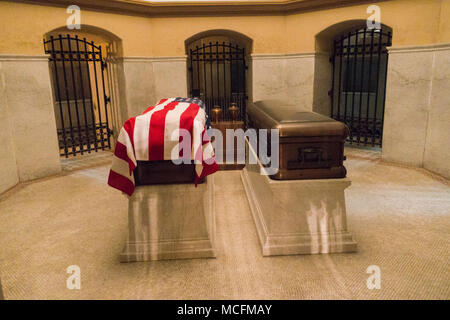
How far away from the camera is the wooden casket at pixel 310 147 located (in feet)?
10.6

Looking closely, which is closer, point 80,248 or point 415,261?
point 415,261

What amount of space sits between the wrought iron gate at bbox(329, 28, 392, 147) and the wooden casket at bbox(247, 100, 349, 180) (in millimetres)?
3606

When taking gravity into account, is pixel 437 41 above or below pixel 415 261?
above

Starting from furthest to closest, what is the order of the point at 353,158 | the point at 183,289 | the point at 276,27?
the point at 276,27
the point at 353,158
the point at 183,289

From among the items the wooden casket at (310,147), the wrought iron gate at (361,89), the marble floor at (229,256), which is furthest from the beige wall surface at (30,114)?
the wrought iron gate at (361,89)

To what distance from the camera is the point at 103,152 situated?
8195mm

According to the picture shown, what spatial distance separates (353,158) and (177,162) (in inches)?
192

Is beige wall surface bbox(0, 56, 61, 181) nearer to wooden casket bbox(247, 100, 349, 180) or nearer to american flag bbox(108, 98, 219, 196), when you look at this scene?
american flag bbox(108, 98, 219, 196)

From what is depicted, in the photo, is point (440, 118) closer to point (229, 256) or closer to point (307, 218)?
point (307, 218)

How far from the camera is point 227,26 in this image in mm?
7742

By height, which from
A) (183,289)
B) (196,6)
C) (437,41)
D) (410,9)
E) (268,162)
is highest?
(196,6)

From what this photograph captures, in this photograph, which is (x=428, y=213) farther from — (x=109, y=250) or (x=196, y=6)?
(x=196, y=6)

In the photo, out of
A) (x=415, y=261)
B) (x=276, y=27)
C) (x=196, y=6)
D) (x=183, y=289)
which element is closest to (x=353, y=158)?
(x=276, y=27)

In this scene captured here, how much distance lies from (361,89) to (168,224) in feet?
19.1
